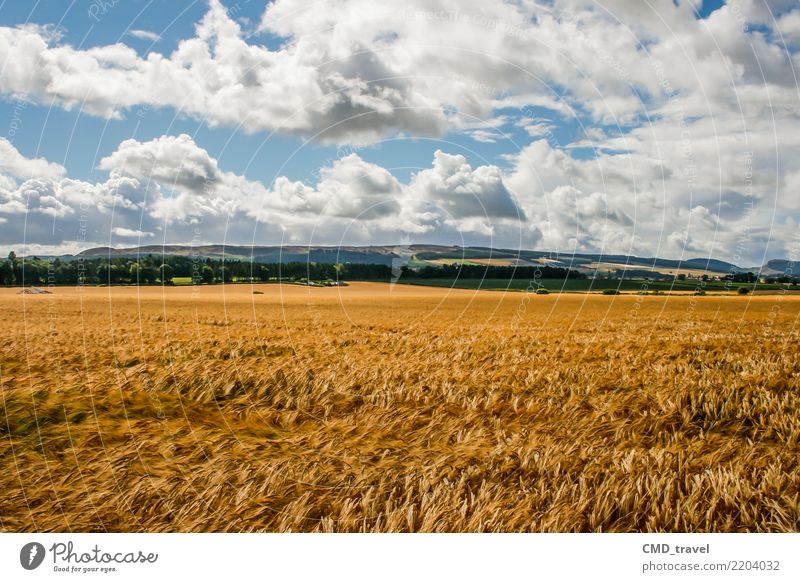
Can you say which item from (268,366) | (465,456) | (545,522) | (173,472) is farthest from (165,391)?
(545,522)

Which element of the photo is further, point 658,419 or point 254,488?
point 658,419

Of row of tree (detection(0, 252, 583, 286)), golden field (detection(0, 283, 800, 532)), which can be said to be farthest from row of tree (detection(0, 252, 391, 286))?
golden field (detection(0, 283, 800, 532))

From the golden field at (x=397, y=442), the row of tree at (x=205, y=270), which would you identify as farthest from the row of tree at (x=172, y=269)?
the golden field at (x=397, y=442)

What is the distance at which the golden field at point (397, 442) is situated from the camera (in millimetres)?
4828

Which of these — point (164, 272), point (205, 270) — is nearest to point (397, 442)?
point (164, 272)

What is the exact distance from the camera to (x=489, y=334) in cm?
1700

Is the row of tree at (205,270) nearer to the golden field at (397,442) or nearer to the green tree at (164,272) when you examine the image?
the green tree at (164,272)

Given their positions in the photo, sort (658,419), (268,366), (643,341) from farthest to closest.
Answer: (643,341), (268,366), (658,419)

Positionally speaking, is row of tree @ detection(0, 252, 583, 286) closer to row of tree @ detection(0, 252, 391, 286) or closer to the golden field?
row of tree @ detection(0, 252, 391, 286)

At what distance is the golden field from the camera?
15.8 feet

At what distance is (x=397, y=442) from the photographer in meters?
6.46

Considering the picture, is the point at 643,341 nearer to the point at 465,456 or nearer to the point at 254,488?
the point at 465,456
